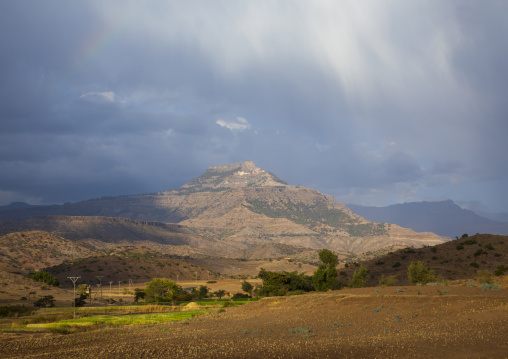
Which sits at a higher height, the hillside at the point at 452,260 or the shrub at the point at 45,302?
the hillside at the point at 452,260

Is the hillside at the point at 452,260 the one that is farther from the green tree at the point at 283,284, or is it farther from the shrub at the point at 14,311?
the shrub at the point at 14,311

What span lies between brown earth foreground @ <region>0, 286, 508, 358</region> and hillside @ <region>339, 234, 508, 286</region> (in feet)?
111

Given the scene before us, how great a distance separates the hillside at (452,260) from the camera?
64250 millimetres

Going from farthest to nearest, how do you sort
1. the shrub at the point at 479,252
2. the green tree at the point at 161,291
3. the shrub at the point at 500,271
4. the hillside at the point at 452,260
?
the green tree at the point at 161,291 → the shrub at the point at 479,252 → the hillside at the point at 452,260 → the shrub at the point at 500,271

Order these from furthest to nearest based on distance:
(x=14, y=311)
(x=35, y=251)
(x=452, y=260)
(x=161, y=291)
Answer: (x=35, y=251), (x=161, y=291), (x=452, y=260), (x=14, y=311)

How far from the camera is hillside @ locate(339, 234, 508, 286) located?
64.2m

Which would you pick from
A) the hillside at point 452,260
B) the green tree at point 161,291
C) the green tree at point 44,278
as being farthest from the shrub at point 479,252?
the green tree at point 44,278

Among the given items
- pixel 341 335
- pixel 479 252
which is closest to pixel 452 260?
pixel 479 252

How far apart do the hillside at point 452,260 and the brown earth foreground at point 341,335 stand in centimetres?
3385

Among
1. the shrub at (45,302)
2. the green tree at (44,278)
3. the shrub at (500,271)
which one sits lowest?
the green tree at (44,278)

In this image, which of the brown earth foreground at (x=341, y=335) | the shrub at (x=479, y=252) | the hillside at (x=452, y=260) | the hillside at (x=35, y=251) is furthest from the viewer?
the hillside at (x=35, y=251)

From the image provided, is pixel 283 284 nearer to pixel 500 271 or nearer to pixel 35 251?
pixel 500 271

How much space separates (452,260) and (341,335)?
5472 centimetres

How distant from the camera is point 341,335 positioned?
2423 cm
